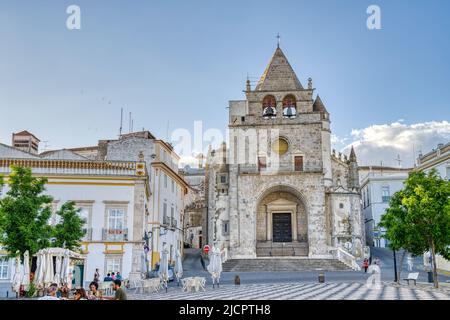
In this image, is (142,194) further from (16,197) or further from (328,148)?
→ (328,148)

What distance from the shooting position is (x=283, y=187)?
1468 inches

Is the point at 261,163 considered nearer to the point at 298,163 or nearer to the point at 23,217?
the point at 298,163

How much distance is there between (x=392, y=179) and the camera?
4569cm

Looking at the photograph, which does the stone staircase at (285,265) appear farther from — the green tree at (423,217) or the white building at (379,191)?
the white building at (379,191)

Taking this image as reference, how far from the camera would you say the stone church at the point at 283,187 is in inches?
1417

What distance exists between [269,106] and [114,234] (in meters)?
20.5

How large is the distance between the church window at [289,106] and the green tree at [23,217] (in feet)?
83.3

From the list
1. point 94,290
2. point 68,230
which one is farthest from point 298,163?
point 94,290

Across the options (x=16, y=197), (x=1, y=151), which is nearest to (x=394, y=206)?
(x=16, y=197)

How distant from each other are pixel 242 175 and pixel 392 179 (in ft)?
55.3

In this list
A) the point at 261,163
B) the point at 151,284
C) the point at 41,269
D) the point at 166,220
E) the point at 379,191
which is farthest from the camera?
the point at 379,191

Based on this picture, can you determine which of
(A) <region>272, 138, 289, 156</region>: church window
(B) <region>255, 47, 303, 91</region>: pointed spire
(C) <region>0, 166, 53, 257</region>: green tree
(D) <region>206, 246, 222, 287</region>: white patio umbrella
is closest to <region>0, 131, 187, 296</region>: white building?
(D) <region>206, 246, 222, 287</region>: white patio umbrella

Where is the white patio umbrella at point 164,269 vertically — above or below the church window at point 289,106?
below

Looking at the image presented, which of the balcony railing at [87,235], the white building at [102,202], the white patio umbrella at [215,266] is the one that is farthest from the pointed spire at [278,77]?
the balcony railing at [87,235]
